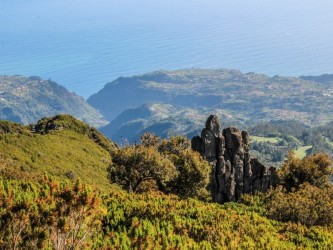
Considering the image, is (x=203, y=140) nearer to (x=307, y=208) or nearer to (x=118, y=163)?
(x=118, y=163)

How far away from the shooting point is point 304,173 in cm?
5906

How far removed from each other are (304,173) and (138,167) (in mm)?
24191

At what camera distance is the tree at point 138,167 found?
4522cm

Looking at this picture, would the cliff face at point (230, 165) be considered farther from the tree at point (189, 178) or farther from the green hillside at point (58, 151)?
the green hillside at point (58, 151)

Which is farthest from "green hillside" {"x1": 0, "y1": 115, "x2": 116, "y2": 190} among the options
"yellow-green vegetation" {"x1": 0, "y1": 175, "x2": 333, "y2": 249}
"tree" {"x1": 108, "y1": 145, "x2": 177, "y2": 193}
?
"yellow-green vegetation" {"x1": 0, "y1": 175, "x2": 333, "y2": 249}

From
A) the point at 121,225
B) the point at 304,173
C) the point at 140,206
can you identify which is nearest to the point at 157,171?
the point at 140,206

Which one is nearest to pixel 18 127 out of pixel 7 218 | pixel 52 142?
pixel 52 142

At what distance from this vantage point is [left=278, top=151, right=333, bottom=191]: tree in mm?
58625

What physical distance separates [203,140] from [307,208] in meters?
24.6

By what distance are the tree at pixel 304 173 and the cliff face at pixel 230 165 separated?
91.7 inches

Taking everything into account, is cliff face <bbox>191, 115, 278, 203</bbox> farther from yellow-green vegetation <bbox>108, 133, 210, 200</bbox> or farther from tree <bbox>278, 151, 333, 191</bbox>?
yellow-green vegetation <bbox>108, 133, 210, 200</bbox>

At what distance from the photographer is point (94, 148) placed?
75.9m

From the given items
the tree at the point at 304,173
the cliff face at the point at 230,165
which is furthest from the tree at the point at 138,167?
the tree at the point at 304,173

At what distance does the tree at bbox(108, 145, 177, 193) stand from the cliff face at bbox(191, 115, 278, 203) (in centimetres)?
1421
